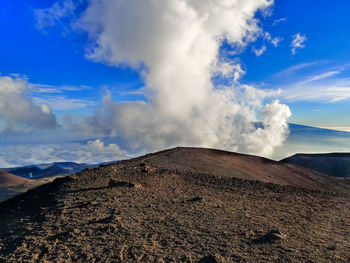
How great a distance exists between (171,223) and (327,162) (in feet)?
187

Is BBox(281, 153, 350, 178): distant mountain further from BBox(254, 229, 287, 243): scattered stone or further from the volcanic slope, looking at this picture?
BBox(254, 229, 287, 243): scattered stone

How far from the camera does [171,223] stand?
8.32 meters

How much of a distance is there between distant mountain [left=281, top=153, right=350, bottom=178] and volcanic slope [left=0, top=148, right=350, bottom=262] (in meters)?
42.2

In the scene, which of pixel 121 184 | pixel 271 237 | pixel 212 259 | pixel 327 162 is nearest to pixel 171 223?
pixel 212 259

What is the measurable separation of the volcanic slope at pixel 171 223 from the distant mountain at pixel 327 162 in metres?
42.2

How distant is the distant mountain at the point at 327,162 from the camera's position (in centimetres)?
4895

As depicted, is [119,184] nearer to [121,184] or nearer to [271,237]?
[121,184]

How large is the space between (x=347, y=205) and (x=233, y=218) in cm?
837

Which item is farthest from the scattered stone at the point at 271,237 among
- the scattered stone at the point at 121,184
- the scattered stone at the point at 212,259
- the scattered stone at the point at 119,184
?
the scattered stone at the point at 119,184

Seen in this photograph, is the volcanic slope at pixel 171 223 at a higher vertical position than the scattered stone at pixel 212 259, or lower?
higher

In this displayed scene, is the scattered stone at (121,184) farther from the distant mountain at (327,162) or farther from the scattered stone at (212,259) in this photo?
the distant mountain at (327,162)

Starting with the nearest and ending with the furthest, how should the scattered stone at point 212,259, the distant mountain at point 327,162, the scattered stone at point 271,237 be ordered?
the scattered stone at point 212,259, the scattered stone at point 271,237, the distant mountain at point 327,162

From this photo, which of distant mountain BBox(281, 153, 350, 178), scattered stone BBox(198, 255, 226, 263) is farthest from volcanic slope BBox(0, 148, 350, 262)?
distant mountain BBox(281, 153, 350, 178)

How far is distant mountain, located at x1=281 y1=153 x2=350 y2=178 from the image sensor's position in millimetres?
48950
